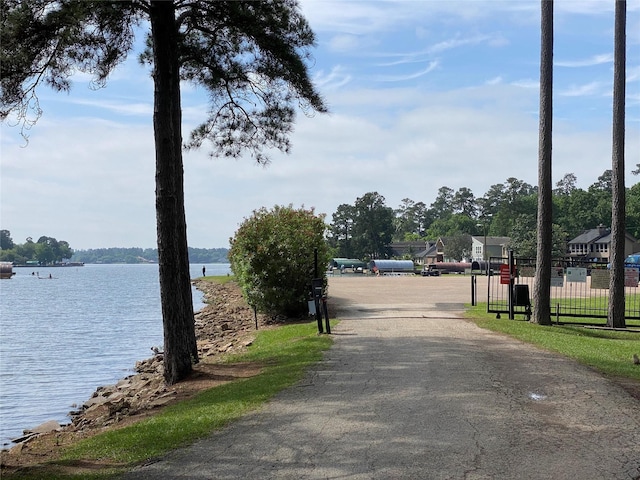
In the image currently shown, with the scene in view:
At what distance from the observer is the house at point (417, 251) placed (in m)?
130

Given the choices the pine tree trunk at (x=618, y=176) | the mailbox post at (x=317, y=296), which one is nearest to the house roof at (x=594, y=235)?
the pine tree trunk at (x=618, y=176)

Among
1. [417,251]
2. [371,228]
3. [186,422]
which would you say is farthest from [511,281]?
[417,251]

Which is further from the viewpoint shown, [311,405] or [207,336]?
[207,336]

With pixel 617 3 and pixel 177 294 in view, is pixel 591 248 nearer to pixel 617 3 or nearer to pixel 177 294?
pixel 617 3

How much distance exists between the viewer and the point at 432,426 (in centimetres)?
707

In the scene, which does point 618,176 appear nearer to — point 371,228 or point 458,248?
point 458,248

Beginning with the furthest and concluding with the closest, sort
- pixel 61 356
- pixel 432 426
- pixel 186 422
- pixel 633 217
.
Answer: pixel 633 217, pixel 61 356, pixel 186 422, pixel 432 426

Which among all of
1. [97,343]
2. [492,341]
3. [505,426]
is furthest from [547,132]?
[97,343]

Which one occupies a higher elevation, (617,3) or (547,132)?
(617,3)

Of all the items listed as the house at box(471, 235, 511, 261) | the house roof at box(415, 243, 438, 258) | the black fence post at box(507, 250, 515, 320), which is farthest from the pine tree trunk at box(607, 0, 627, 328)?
the house roof at box(415, 243, 438, 258)

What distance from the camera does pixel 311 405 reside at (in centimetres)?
822

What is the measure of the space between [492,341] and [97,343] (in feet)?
60.3

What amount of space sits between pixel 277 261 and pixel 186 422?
12247 mm

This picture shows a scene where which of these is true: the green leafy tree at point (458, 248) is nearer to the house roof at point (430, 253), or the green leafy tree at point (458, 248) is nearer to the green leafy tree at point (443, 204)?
the house roof at point (430, 253)
